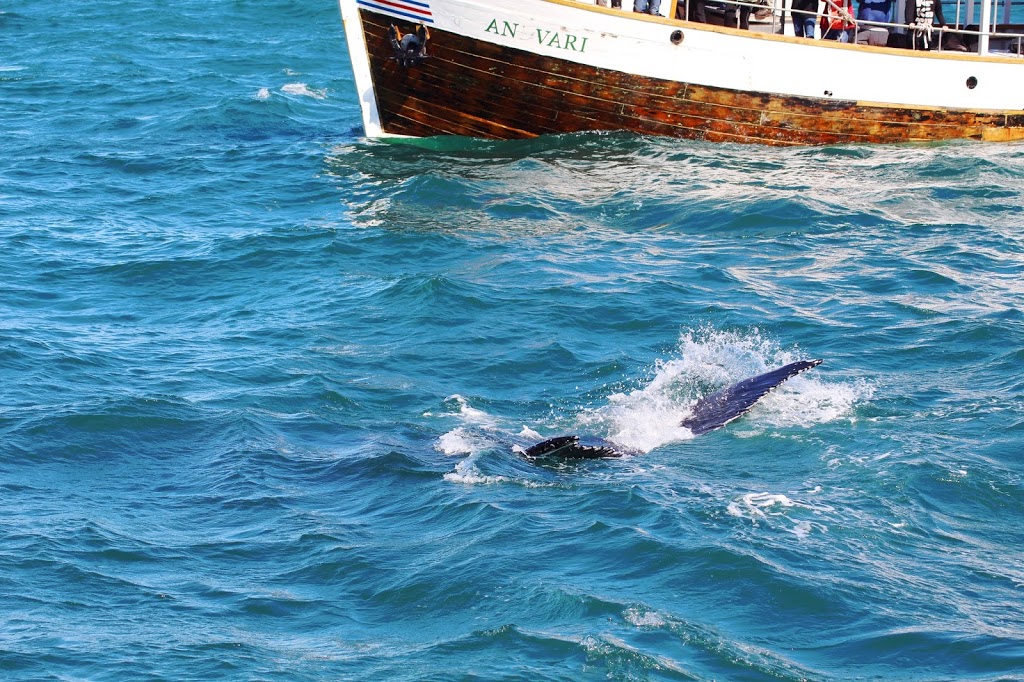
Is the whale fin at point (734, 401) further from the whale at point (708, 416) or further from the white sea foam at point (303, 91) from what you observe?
the white sea foam at point (303, 91)

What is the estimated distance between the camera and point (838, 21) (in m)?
24.2

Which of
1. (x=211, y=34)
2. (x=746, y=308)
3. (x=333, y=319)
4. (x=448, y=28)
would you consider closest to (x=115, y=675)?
(x=333, y=319)

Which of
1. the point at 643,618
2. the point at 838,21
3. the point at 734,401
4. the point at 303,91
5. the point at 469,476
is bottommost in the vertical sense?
the point at 643,618

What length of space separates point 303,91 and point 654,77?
10873mm

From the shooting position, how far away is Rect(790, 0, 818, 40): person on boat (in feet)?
80.7

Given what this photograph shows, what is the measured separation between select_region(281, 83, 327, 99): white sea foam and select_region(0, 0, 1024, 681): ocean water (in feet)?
15.7

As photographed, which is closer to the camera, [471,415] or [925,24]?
[471,415]

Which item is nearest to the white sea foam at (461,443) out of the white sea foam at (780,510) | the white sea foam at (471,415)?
the white sea foam at (471,415)

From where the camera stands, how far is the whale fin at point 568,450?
12.6 m

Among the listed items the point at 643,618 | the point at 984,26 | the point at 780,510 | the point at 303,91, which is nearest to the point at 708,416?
the point at 780,510

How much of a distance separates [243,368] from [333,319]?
1758 mm

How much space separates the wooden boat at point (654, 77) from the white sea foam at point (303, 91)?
678 cm

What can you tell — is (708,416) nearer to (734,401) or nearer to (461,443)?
(734,401)

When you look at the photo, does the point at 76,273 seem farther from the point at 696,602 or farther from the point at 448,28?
the point at 696,602
